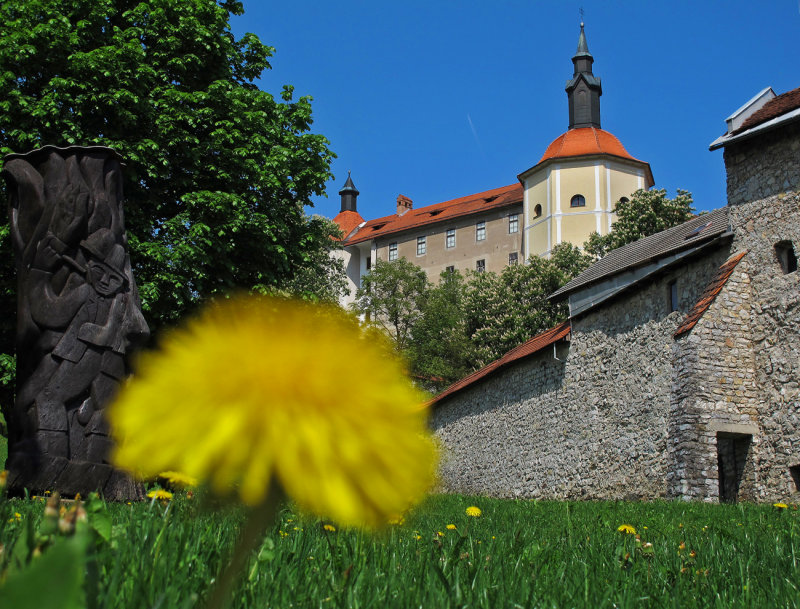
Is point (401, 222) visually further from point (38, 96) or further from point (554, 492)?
point (38, 96)

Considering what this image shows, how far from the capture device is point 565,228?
165ft

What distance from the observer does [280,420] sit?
2.00 feet

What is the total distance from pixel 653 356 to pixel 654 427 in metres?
1.75

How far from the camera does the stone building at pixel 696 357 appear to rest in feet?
48.8

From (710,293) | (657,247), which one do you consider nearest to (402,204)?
(657,247)

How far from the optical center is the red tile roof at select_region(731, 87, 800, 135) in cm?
1508

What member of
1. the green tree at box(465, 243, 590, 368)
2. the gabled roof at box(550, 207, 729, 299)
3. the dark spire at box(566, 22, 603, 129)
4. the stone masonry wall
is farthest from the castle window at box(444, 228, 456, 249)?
the gabled roof at box(550, 207, 729, 299)

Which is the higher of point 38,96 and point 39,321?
point 38,96

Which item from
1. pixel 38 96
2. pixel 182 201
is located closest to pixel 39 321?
pixel 182 201

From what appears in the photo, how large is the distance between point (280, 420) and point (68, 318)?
6.55 metres

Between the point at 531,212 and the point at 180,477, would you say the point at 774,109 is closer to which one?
the point at 180,477

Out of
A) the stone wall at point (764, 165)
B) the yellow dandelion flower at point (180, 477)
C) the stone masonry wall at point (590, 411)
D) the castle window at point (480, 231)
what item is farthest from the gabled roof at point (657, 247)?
the castle window at point (480, 231)

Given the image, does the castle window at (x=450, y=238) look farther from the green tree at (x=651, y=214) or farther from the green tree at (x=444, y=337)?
the green tree at (x=651, y=214)

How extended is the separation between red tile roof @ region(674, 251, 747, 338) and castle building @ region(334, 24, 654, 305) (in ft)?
98.0
